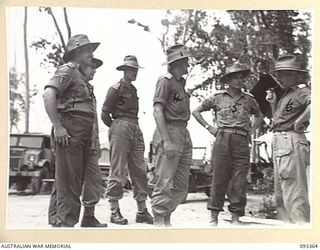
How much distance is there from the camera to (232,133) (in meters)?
3.29

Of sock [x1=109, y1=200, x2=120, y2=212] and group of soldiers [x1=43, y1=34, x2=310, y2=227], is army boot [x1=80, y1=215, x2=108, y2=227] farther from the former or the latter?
sock [x1=109, y1=200, x2=120, y2=212]

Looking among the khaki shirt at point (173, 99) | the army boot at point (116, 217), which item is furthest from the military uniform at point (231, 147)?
the army boot at point (116, 217)

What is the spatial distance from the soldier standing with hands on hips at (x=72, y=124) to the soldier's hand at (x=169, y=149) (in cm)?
38

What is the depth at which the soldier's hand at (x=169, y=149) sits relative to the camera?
325cm

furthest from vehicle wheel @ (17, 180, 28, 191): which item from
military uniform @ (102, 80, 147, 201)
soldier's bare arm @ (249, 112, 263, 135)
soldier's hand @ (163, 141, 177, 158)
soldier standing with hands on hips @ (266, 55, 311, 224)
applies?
soldier standing with hands on hips @ (266, 55, 311, 224)

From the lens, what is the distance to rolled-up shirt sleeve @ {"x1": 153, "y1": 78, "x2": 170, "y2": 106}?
128 inches

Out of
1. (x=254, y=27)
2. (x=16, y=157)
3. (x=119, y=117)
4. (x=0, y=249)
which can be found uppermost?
(x=254, y=27)

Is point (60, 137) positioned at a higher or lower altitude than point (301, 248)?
higher

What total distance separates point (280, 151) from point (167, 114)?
0.63 metres

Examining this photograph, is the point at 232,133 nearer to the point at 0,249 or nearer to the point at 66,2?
the point at 66,2

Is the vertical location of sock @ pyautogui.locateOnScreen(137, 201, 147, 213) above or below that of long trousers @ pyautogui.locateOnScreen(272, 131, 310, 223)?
below

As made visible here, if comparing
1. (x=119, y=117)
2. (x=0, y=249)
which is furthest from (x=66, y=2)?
(x=0, y=249)

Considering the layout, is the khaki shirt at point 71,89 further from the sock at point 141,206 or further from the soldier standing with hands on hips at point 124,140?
the sock at point 141,206

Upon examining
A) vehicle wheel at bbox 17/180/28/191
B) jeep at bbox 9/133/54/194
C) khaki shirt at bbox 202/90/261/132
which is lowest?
vehicle wheel at bbox 17/180/28/191
